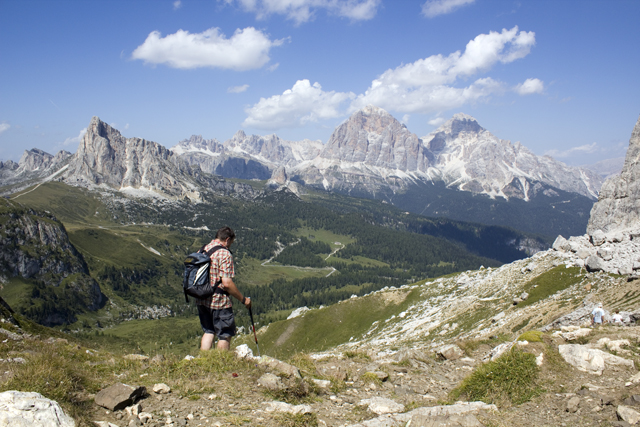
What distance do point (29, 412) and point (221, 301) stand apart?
19.5 feet

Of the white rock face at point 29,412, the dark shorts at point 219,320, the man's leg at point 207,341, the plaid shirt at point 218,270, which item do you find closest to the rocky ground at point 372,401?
the white rock face at point 29,412

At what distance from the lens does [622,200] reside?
57375 millimetres

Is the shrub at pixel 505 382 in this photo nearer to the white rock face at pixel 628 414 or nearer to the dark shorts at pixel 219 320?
the white rock face at pixel 628 414

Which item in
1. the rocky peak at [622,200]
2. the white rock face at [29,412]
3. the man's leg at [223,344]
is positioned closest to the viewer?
the white rock face at [29,412]

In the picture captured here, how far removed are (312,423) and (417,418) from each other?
2.48 m

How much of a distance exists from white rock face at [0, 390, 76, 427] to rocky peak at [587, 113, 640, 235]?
227ft

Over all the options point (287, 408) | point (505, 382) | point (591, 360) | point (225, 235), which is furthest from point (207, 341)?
point (591, 360)

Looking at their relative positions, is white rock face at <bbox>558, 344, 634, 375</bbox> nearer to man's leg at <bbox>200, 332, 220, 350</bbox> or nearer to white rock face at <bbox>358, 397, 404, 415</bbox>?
white rock face at <bbox>358, 397, 404, 415</bbox>

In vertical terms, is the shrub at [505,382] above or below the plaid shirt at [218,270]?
below

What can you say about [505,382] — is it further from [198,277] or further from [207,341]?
[198,277]

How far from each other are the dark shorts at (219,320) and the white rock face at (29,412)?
5.44 m

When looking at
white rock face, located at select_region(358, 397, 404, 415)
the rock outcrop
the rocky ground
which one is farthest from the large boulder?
the rock outcrop

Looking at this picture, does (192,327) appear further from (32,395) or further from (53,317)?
(32,395)

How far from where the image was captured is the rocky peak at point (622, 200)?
5534 centimetres
